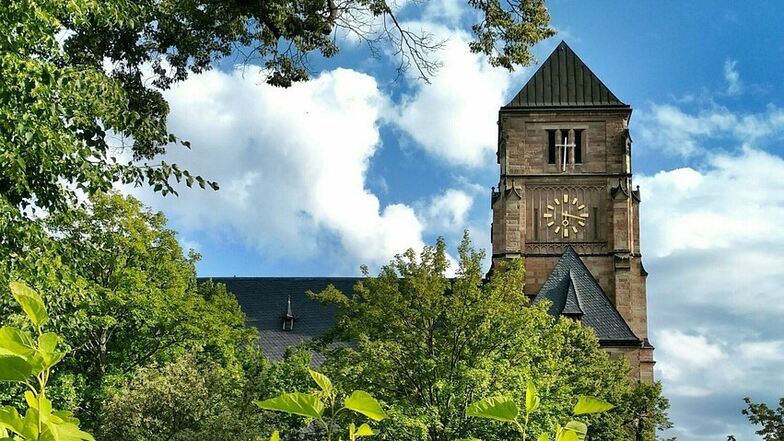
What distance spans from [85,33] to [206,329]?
16.6 meters

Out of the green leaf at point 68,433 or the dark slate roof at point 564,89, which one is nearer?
the green leaf at point 68,433

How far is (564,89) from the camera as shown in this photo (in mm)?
48781

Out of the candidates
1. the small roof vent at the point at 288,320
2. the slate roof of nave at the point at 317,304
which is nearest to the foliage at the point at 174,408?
the slate roof of nave at the point at 317,304

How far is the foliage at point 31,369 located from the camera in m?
1.77

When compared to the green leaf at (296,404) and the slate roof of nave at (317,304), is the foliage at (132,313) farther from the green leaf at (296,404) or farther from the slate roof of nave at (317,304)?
the green leaf at (296,404)

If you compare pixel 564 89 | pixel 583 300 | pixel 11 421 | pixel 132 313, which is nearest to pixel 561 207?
pixel 583 300

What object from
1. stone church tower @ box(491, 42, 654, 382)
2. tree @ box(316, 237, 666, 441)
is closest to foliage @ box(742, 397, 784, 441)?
tree @ box(316, 237, 666, 441)

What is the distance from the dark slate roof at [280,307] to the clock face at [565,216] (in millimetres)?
9365

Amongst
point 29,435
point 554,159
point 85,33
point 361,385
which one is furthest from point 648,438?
point 29,435

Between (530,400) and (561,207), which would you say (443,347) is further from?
(561,207)

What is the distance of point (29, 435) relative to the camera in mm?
1856

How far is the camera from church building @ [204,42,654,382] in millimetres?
45312

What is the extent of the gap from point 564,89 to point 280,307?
1692 cm

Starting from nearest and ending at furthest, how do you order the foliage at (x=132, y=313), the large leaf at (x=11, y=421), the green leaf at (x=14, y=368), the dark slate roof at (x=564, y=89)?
the green leaf at (x=14, y=368)
the large leaf at (x=11, y=421)
the foliage at (x=132, y=313)
the dark slate roof at (x=564, y=89)
